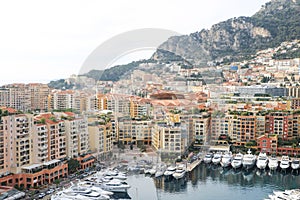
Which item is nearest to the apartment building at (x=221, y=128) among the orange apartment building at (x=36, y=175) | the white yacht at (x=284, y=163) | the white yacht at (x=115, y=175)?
the white yacht at (x=284, y=163)

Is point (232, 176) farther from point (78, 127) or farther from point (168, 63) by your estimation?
point (168, 63)

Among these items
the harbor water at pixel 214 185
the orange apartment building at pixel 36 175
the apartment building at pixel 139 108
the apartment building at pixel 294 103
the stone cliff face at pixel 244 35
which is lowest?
the harbor water at pixel 214 185

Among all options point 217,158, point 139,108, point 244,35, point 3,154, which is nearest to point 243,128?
point 217,158

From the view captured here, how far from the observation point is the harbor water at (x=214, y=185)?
548cm

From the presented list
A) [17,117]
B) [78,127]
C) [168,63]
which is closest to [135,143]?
[78,127]

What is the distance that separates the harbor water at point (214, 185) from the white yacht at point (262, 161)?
3.9 inches

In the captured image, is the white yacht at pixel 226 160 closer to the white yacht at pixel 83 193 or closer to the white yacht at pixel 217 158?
the white yacht at pixel 217 158

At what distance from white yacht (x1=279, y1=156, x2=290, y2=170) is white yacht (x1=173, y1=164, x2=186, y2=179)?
1.69 m

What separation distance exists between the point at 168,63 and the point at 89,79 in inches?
158

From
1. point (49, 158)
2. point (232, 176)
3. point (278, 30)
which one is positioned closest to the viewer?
point (49, 158)

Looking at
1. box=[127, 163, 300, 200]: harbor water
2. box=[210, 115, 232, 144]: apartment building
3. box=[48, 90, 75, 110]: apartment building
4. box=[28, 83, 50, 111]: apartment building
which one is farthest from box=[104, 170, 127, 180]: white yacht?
box=[28, 83, 50, 111]: apartment building

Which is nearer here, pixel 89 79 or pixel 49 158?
pixel 49 158

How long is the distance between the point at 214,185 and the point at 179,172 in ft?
1.90

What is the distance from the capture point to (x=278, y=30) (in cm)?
2164
